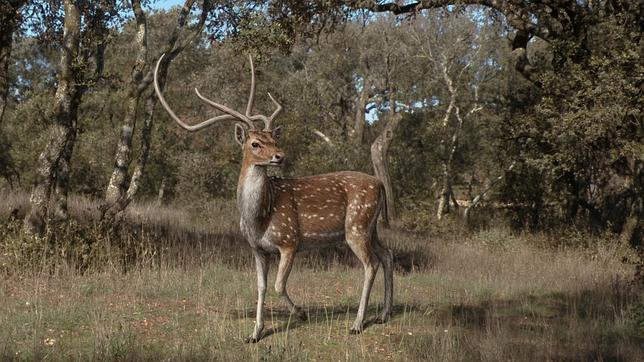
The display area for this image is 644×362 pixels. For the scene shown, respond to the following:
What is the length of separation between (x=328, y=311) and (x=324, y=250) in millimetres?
6447

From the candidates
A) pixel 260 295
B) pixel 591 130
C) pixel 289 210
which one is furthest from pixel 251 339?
pixel 591 130

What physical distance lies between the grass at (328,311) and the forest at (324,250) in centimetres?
4

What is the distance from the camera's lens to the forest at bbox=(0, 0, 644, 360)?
7.34 m

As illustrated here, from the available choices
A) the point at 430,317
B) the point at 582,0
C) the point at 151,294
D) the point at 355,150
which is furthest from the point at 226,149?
the point at 430,317

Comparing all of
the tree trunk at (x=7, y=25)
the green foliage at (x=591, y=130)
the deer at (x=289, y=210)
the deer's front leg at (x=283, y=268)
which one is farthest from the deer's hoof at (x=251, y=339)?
the green foliage at (x=591, y=130)

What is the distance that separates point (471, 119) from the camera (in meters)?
34.0

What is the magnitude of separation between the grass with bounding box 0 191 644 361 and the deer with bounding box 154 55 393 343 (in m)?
0.51

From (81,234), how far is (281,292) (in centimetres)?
561

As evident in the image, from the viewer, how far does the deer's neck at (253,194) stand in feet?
22.9

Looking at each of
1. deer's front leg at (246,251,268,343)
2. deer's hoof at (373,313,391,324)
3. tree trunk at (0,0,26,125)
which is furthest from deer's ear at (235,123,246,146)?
tree trunk at (0,0,26,125)

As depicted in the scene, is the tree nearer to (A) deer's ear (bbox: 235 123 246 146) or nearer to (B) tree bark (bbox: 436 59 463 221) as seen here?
(A) deer's ear (bbox: 235 123 246 146)

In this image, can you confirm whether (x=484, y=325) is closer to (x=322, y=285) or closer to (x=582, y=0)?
(x=322, y=285)

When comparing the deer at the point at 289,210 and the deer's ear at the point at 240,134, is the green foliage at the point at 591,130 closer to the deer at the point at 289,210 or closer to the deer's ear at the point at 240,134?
the deer at the point at 289,210

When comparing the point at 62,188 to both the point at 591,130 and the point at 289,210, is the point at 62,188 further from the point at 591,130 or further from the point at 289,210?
the point at 591,130
